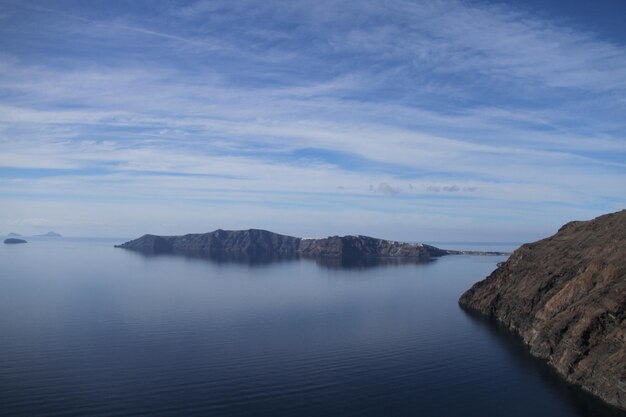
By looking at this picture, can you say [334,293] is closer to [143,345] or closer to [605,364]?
[143,345]

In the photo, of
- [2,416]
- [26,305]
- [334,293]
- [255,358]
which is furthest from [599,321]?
[26,305]

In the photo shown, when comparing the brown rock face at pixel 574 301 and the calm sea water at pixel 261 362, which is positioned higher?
the brown rock face at pixel 574 301

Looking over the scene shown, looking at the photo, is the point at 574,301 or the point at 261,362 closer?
the point at 261,362

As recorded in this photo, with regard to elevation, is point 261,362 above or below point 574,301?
below

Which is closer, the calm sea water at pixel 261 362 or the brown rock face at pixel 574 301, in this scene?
the calm sea water at pixel 261 362

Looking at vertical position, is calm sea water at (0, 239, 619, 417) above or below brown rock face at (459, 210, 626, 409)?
below
